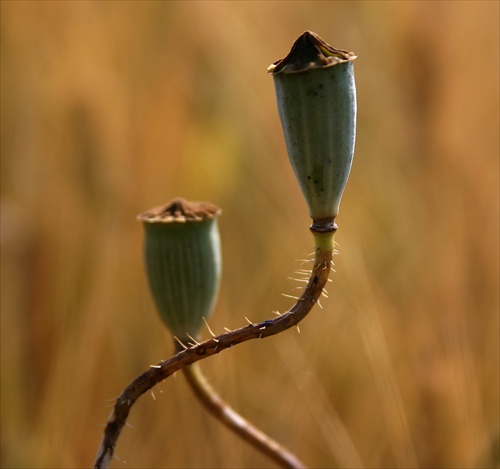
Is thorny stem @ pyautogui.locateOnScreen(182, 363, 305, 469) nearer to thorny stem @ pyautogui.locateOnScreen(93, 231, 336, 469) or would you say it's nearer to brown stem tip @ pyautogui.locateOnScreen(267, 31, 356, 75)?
thorny stem @ pyautogui.locateOnScreen(93, 231, 336, 469)

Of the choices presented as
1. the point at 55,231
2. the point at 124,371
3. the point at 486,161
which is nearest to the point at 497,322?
the point at 486,161

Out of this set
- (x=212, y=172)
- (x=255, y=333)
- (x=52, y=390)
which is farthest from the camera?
(x=212, y=172)

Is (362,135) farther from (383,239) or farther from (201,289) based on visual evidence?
(201,289)

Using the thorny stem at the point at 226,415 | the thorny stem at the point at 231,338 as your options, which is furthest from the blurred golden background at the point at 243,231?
the thorny stem at the point at 231,338

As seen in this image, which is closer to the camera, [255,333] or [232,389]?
[255,333]

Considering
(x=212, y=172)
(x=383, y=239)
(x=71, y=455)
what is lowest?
(x=71, y=455)

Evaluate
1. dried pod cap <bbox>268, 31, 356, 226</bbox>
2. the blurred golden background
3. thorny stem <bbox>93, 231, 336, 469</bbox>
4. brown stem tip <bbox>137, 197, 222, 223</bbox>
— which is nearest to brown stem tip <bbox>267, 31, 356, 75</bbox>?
dried pod cap <bbox>268, 31, 356, 226</bbox>
